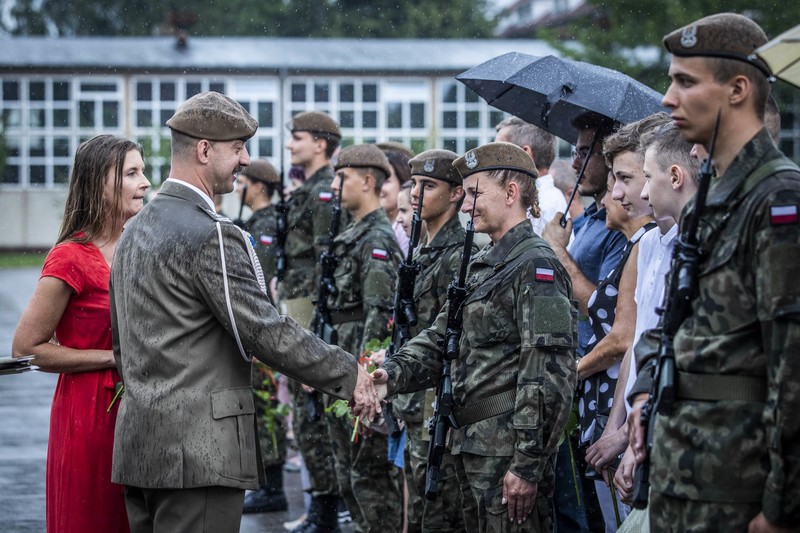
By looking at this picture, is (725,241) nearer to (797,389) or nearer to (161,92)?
(797,389)

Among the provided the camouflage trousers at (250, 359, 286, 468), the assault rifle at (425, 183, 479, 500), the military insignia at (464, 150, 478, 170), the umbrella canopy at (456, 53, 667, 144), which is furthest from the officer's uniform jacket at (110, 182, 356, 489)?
the camouflage trousers at (250, 359, 286, 468)

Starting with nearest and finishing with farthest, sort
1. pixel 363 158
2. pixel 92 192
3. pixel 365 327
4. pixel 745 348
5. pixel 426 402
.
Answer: pixel 745 348, pixel 92 192, pixel 426 402, pixel 365 327, pixel 363 158

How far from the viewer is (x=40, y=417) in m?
12.7

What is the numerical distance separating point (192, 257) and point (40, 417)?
9380 mm

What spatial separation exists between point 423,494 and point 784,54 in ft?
10.3

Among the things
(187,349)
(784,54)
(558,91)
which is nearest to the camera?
(784,54)

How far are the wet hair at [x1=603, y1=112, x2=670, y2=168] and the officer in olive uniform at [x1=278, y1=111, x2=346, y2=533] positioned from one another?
3.41m

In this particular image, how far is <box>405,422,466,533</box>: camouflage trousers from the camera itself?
5.05 meters

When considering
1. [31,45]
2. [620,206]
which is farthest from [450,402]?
[31,45]

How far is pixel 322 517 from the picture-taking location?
796 centimetres

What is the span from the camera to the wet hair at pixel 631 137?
16.0 ft

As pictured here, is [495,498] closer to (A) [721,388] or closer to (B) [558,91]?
(A) [721,388]

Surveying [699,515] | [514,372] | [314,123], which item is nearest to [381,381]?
[514,372]

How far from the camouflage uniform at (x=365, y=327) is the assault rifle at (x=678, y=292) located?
3.72m
